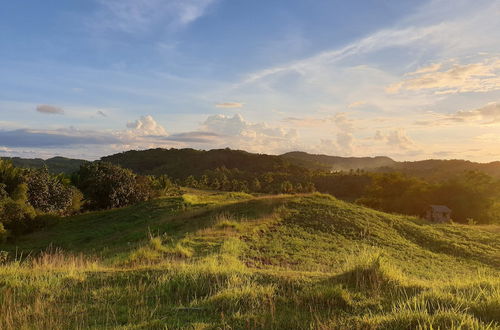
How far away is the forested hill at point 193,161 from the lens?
4860 inches

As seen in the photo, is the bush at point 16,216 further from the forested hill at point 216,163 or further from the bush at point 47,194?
the forested hill at point 216,163

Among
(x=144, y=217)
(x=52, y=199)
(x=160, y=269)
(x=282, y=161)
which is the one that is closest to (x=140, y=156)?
(x=282, y=161)

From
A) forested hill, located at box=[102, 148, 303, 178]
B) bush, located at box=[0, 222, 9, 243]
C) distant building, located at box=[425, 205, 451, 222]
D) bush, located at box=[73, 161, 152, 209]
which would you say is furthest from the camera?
forested hill, located at box=[102, 148, 303, 178]

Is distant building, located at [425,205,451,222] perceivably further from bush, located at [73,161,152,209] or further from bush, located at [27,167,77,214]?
bush, located at [27,167,77,214]

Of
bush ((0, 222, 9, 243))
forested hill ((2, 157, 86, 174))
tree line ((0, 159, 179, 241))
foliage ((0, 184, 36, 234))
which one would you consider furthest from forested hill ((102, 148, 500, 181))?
bush ((0, 222, 9, 243))

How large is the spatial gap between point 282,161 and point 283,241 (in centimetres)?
11506

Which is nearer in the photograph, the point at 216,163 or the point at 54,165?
the point at 216,163

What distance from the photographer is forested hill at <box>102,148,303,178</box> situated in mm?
123431

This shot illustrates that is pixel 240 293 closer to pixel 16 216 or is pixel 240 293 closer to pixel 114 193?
pixel 16 216

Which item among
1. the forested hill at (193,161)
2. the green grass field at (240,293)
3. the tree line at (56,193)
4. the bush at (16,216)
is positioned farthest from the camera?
the forested hill at (193,161)

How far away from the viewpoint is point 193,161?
13525 centimetres

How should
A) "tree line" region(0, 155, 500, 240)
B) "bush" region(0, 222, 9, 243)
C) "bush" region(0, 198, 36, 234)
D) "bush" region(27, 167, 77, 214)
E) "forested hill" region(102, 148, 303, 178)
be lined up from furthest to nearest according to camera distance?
"forested hill" region(102, 148, 303, 178), "bush" region(27, 167, 77, 214), "tree line" region(0, 155, 500, 240), "bush" region(0, 198, 36, 234), "bush" region(0, 222, 9, 243)

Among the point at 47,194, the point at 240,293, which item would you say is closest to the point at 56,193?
the point at 47,194

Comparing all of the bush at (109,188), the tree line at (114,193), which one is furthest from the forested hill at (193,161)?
the bush at (109,188)
